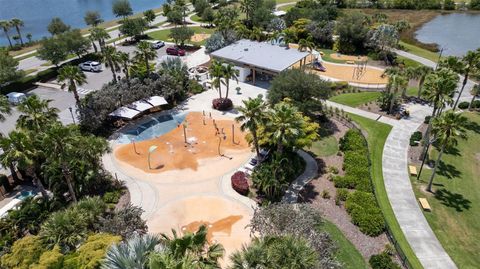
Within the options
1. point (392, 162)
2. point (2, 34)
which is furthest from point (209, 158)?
point (2, 34)

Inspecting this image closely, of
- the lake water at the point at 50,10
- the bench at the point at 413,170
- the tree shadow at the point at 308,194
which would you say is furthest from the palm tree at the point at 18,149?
the lake water at the point at 50,10

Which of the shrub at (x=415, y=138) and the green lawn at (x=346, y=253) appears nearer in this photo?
the green lawn at (x=346, y=253)

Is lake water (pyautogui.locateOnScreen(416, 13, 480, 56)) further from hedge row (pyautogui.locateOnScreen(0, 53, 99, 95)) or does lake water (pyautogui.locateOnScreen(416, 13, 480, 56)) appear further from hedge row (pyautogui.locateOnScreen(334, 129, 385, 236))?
hedge row (pyautogui.locateOnScreen(0, 53, 99, 95))

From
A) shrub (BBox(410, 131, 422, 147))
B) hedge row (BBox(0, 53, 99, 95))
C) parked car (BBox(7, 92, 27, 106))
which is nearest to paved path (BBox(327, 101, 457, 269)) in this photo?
shrub (BBox(410, 131, 422, 147))

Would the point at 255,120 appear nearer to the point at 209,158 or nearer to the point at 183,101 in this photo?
the point at 209,158

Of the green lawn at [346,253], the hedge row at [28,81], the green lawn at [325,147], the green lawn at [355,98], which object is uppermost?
the hedge row at [28,81]

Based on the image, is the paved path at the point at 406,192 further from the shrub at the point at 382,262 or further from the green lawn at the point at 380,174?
the shrub at the point at 382,262
